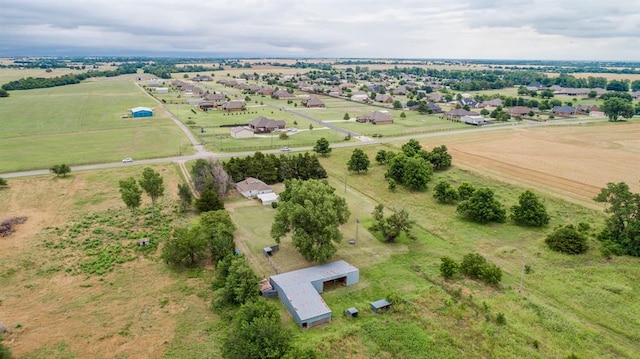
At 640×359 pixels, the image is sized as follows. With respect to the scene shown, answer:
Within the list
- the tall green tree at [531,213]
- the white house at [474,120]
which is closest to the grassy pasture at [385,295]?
the tall green tree at [531,213]

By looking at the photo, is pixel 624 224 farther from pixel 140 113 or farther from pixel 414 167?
pixel 140 113

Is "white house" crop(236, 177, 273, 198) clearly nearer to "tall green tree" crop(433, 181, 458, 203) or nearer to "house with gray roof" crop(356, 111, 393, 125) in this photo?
"tall green tree" crop(433, 181, 458, 203)

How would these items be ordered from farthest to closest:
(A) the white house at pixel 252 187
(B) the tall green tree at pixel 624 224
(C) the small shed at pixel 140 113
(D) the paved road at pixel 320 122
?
(C) the small shed at pixel 140 113
(D) the paved road at pixel 320 122
(A) the white house at pixel 252 187
(B) the tall green tree at pixel 624 224

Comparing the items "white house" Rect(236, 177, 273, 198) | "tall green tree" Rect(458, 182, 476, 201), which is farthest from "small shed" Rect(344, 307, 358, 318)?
"tall green tree" Rect(458, 182, 476, 201)

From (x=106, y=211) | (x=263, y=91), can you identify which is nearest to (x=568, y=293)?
(x=106, y=211)

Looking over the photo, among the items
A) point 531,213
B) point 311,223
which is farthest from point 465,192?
point 311,223

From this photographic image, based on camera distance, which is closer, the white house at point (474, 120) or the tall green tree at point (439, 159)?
the tall green tree at point (439, 159)

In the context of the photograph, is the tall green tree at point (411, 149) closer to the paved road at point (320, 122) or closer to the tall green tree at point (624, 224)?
the paved road at point (320, 122)
